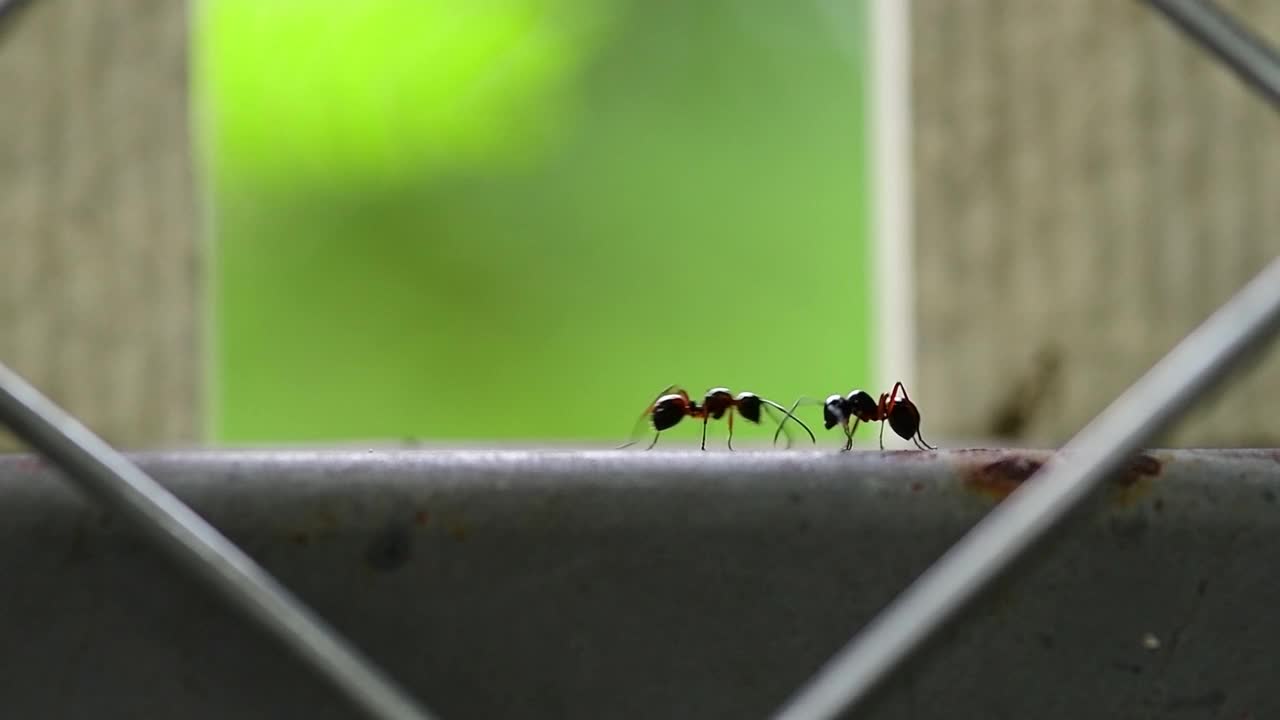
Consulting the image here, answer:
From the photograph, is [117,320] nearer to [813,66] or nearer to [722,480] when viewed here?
[722,480]

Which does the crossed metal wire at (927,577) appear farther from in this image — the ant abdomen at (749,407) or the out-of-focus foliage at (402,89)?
the out-of-focus foliage at (402,89)

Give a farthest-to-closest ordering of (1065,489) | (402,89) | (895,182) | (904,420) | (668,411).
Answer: (402,89) → (895,182) → (668,411) → (904,420) → (1065,489)

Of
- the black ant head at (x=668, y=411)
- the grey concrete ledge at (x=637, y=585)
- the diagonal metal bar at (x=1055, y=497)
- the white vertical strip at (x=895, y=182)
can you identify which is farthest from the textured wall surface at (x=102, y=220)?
the diagonal metal bar at (x=1055, y=497)

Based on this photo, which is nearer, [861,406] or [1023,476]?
[1023,476]

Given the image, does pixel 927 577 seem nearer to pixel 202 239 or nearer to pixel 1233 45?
pixel 1233 45

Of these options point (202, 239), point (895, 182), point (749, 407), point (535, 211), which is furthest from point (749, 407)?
point (535, 211)

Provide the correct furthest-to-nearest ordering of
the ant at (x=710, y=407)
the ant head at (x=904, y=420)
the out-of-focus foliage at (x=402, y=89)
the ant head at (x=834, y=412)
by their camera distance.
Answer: the out-of-focus foliage at (x=402, y=89)
the ant at (x=710, y=407)
the ant head at (x=834, y=412)
the ant head at (x=904, y=420)

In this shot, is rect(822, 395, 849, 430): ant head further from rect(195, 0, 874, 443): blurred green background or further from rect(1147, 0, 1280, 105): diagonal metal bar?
rect(195, 0, 874, 443): blurred green background
